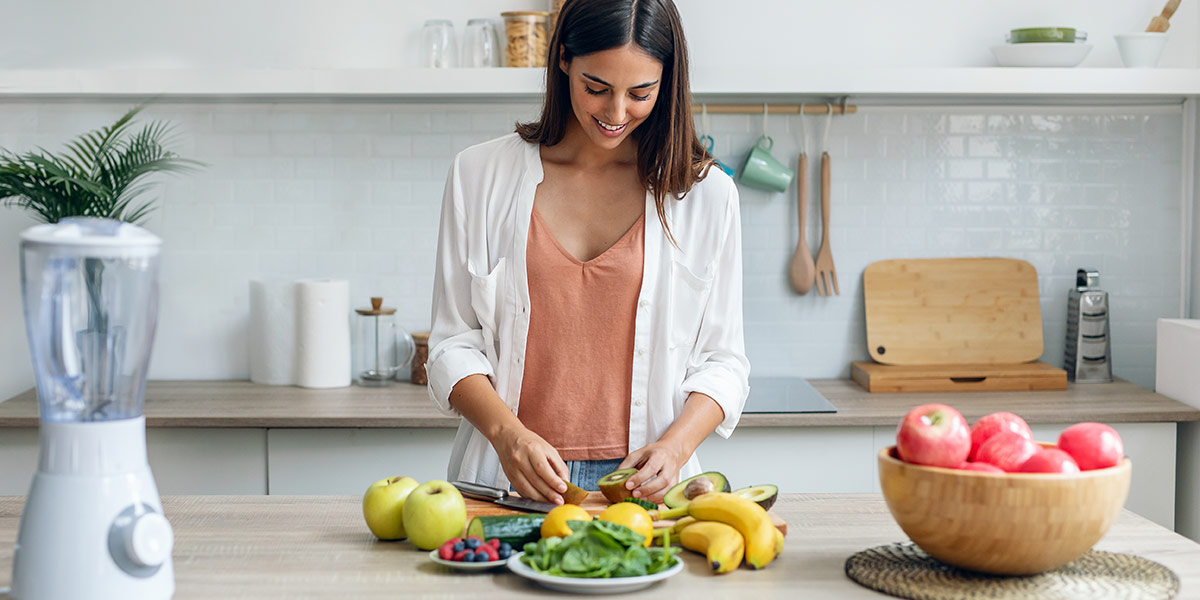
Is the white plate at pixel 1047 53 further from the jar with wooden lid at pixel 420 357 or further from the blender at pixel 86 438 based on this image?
the blender at pixel 86 438

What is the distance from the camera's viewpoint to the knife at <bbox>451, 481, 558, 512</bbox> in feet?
5.26

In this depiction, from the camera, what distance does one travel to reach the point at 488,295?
1.93 meters

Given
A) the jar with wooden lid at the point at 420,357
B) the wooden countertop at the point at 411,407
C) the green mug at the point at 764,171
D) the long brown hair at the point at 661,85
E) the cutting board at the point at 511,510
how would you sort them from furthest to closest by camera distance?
1. the green mug at the point at 764,171
2. the jar with wooden lid at the point at 420,357
3. the wooden countertop at the point at 411,407
4. the long brown hair at the point at 661,85
5. the cutting board at the point at 511,510

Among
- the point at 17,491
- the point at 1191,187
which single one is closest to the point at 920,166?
the point at 1191,187

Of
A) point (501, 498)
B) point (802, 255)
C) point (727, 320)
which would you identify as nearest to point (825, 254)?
point (802, 255)

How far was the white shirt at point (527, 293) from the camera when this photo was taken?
6.39 ft

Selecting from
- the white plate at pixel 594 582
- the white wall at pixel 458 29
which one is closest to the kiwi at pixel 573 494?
the white plate at pixel 594 582

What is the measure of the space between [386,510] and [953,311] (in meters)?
2.40

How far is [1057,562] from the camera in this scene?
1.27 m

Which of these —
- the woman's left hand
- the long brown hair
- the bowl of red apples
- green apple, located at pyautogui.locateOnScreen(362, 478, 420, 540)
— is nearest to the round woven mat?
the bowl of red apples

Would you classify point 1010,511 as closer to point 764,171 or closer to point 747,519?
point 747,519

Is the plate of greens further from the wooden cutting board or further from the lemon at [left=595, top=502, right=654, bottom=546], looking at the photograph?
the wooden cutting board

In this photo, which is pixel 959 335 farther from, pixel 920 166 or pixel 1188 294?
pixel 1188 294

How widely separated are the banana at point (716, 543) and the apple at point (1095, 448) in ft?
1.34
